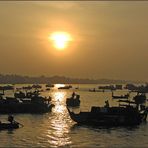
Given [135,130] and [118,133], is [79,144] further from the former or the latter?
[135,130]

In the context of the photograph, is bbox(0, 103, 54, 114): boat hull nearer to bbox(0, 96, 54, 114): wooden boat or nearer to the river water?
bbox(0, 96, 54, 114): wooden boat

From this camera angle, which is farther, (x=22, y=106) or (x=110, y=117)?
(x=22, y=106)

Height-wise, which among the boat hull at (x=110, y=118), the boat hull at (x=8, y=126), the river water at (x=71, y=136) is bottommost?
the river water at (x=71, y=136)

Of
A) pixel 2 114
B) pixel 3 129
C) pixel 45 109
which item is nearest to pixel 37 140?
pixel 3 129

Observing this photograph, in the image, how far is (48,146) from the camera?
4422cm

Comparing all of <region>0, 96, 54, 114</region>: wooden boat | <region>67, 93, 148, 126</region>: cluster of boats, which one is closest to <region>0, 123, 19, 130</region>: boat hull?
<region>67, 93, 148, 126</region>: cluster of boats

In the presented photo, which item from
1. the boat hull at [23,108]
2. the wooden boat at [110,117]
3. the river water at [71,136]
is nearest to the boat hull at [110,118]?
the wooden boat at [110,117]

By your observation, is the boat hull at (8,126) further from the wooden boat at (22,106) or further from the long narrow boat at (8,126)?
the wooden boat at (22,106)

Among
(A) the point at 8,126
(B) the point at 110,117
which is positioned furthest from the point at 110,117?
(A) the point at 8,126

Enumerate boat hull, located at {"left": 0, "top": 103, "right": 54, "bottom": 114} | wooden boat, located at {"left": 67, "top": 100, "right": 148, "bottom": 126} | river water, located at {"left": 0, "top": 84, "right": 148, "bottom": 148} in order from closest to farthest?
river water, located at {"left": 0, "top": 84, "right": 148, "bottom": 148}
wooden boat, located at {"left": 67, "top": 100, "right": 148, "bottom": 126}
boat hull, located at {"left": 0, "top": 103, "right": 54, "bottom": 114}

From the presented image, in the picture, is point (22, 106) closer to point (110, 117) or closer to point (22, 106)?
point (22, 106)

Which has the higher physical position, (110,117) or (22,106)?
(22,106)

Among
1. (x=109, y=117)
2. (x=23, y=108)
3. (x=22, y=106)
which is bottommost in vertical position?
(x=109, y=117)

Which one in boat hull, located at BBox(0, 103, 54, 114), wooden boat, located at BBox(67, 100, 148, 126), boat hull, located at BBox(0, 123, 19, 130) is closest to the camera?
boat hull, located at BBox(0, 123, 19, 130)
